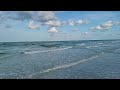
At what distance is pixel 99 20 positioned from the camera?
2.76 m

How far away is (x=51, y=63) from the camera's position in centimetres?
297

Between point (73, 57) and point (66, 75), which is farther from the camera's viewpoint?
point (73, 57)

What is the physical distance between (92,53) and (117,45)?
36.1 inches

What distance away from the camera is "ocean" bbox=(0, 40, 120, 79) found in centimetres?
273

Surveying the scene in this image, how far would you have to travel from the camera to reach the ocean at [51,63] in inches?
108
